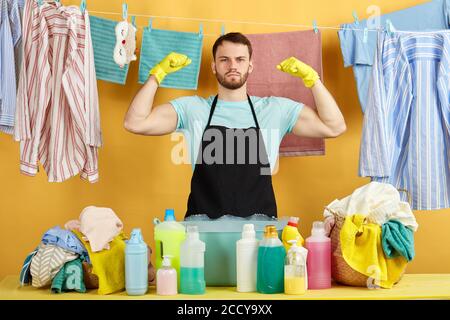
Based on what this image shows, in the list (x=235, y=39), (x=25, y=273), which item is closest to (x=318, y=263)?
(x=25, y=273)

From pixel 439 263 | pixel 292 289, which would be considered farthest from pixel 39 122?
pixel 439 263

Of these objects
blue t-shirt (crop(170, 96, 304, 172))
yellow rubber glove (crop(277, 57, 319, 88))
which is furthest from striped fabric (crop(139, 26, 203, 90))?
yellow rubber glove (crop(277, 57, 319, 88))

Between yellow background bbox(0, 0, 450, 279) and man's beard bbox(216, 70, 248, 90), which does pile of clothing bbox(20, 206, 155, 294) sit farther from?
yellow background bbox(0, 0, 450, 279)

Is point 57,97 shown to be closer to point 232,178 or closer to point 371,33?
point 232,178

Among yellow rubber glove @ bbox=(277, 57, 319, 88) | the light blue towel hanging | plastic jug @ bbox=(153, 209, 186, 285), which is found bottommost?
plastic jug @ bbox=(153, 209, 186, 285)

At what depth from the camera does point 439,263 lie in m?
3.30

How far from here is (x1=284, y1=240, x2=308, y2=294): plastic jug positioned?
2.14m

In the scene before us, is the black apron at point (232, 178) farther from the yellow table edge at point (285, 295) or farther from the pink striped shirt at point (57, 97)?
the yellow table edge at point (285, 295)

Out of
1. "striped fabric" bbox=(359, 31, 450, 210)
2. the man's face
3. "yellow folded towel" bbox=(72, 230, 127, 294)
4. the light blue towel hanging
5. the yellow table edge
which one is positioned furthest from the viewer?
the light blue towel hanging

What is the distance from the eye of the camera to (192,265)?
2.17 metres

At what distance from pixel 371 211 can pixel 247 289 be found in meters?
0.47

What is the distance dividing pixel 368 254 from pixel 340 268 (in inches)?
4.0

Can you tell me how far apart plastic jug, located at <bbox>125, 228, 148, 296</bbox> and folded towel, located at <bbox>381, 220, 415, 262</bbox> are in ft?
2.43

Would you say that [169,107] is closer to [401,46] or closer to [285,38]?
[285,38]
